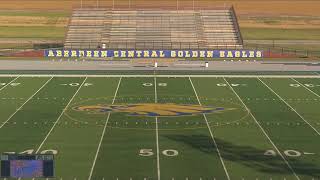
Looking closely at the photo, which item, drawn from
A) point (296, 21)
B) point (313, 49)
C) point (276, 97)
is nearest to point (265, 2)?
point (296, 21)

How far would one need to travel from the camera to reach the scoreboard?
1298 cm

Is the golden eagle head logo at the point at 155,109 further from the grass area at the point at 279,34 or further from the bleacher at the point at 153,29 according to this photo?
the grass area at the point at 279,34

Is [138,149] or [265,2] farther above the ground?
[265,2]

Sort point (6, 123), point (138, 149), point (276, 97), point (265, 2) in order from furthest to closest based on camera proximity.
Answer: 1. point (265, 2)
2. point (276, 97)
3. point (6, 123)
4. point (138, 149)

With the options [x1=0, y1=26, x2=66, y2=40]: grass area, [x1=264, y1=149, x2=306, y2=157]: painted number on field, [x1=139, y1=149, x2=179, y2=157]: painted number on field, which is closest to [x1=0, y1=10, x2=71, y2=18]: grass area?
[x1=0, y1=26, x2=66, y2=40]: grass area

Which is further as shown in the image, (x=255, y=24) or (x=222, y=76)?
(x=255, y=24)

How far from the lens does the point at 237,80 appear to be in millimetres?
41562

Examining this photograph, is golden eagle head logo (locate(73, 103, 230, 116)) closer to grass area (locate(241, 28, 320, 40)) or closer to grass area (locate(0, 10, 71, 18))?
grass area (locate(241, 28, 320, 40))

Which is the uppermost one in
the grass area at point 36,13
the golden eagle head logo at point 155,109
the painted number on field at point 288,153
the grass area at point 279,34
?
the grass area at point 36,13

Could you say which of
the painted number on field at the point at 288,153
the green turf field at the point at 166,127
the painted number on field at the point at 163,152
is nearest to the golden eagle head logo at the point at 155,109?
the green turf field at the point at 166,127

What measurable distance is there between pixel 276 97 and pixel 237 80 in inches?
279

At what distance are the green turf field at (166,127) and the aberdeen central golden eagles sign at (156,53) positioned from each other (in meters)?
15.6

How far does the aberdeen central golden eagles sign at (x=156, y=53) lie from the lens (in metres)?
56.7

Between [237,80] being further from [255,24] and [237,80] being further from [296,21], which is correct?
[296,21]
